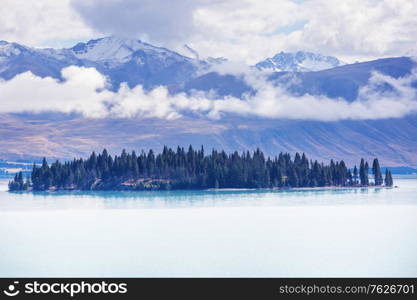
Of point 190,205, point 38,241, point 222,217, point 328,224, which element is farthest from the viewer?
point 190,205

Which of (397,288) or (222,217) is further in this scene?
(222,217)

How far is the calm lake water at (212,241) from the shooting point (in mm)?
68875

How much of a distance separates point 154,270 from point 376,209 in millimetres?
63438

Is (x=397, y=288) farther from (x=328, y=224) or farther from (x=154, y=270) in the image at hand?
(x=328, y=224)

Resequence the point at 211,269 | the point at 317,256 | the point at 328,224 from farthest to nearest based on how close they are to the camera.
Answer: the point at 328,224 < the point at 317,256 < the point at 211,269

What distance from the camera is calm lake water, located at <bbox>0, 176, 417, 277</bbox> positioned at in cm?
6888

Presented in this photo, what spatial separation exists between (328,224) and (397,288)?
148 ft

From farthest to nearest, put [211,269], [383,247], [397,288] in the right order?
1. [383,247]
2. [211,269]
3. [397,288]

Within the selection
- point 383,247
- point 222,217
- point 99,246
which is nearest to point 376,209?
point 222,217

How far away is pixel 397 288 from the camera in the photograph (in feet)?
181

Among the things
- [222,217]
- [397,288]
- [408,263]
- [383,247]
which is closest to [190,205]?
[222,217]

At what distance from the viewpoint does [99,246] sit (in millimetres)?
82688

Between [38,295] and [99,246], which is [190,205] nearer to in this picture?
[99,246]

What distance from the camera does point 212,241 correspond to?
8450 cm
